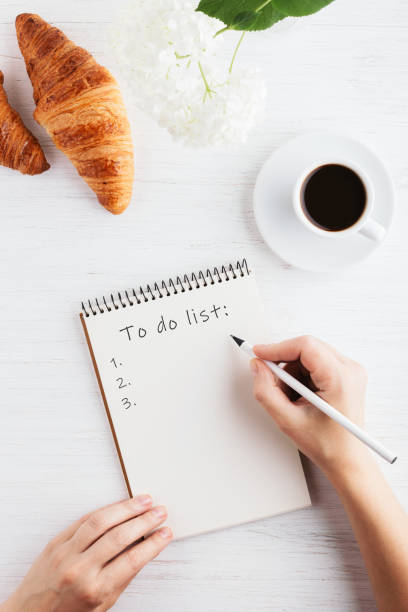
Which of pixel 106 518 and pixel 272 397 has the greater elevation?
pixel 272 397

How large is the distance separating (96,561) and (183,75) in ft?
2.20

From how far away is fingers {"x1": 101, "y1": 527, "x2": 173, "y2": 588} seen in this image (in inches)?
27.4

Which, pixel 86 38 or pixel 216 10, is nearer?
pixel 216 10

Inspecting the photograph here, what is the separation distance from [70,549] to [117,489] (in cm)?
11

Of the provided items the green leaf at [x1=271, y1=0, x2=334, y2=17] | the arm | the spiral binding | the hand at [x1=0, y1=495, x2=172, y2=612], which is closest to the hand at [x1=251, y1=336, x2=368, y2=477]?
the arm

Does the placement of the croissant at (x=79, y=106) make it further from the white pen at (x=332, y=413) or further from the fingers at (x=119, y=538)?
the fingers at (x=119, y=538)

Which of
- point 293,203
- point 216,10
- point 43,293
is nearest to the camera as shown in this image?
point 216,10

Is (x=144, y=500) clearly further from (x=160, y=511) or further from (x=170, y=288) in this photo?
(x=170, y=288)

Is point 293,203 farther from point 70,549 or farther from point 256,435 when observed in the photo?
point 70,549

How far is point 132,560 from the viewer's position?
70 centimetres

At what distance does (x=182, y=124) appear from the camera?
22.6 inches

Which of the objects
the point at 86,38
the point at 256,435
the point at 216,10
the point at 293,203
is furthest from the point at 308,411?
the point at 86,38

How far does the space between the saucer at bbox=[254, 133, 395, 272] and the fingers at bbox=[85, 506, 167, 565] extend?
45 centimetres

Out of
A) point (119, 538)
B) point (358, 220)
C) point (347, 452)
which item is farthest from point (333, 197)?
point (119, 538)
